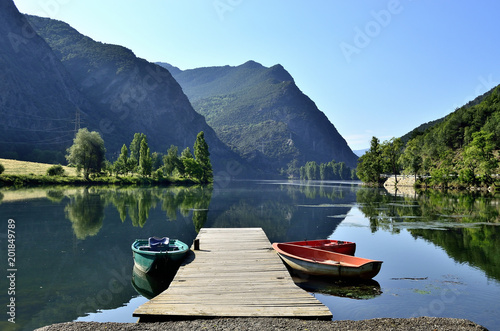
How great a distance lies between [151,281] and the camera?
1694 cm

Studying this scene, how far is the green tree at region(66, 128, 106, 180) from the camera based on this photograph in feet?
338

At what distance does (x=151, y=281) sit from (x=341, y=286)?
29.9 feet

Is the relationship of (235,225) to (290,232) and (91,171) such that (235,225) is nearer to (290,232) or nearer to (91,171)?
(290,232)

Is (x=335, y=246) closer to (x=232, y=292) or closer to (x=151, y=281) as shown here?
(x=232, y=292)

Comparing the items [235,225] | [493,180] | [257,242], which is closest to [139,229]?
[235,225]

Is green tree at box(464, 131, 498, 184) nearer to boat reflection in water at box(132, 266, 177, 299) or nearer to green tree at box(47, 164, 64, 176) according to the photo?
boat reflection in water at box(132, 266, 177, 299)

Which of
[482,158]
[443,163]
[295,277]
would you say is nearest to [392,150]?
[443,163]

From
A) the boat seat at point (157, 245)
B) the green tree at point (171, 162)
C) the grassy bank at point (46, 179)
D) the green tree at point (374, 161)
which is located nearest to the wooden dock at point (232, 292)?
the boat seat at point (157, 245)

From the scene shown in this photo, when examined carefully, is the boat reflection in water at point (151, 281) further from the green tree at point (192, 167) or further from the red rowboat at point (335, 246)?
the green tree at point (192, 167)

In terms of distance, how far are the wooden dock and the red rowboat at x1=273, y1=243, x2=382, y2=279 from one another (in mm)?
981

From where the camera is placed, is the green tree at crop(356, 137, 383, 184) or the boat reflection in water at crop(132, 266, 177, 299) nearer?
the boat reflection in water at crop(132, 266, 177, 299)

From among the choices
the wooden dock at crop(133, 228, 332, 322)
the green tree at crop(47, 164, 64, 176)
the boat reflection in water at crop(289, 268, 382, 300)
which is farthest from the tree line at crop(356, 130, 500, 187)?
the green tree at crop(47, 164, 64, 176)

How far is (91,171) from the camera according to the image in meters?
108

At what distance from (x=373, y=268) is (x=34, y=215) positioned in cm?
3567
